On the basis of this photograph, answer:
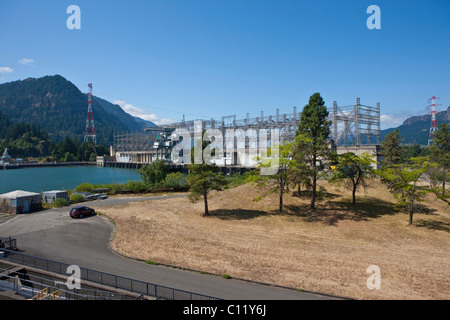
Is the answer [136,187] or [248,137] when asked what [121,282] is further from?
[248,137]

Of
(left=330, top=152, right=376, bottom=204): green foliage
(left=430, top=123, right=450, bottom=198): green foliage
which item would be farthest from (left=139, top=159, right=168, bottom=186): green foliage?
(left=430, top=123, right=450, bottom=198): green foliage

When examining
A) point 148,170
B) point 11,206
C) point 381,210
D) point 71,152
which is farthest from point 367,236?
point 71,152

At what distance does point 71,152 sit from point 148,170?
139 metres

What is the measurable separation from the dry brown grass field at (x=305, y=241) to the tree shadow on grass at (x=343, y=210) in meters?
0.10

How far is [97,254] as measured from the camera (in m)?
15.8

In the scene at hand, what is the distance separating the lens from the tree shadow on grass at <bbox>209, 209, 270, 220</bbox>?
2632 cm

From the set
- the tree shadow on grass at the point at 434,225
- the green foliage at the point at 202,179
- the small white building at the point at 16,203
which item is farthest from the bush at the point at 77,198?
the tree shadow on grass at the point at 434,225

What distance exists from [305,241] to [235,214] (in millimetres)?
9468

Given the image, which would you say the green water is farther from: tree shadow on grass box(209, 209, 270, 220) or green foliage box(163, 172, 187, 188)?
tree shadow on grass box(209, 209, 270, 220)

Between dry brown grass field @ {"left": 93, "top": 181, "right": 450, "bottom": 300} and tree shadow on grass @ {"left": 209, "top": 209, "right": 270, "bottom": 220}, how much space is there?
104 millimetres

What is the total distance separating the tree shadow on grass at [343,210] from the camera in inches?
1003

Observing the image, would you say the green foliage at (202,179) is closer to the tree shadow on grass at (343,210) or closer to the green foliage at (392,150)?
the tree shadow on grass at (343,210)

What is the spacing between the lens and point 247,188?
37188mm
